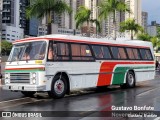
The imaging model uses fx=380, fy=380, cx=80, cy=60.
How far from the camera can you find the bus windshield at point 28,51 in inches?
593

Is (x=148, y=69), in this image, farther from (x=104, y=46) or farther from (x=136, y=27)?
(x=136, y=27)

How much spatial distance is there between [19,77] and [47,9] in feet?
47.7

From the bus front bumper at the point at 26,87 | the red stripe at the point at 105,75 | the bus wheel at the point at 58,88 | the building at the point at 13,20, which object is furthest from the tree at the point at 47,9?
the building at the point at 13,20

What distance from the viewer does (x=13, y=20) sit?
165250 millimetres

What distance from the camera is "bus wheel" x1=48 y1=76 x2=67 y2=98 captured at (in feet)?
49.8

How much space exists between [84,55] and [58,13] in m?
12.4

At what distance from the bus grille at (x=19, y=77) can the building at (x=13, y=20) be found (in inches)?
5516

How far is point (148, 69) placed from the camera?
73.8ft

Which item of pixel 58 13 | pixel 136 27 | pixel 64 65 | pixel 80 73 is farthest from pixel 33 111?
pixel 136 27

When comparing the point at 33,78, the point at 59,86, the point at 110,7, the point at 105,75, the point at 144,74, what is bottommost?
the point at 144,74

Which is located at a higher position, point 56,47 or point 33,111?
point 56,47

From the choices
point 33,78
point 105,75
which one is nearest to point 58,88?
point 33,78

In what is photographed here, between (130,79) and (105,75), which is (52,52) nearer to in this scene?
(105,75)

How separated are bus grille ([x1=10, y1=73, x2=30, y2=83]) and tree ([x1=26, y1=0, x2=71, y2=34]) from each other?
1322cm
